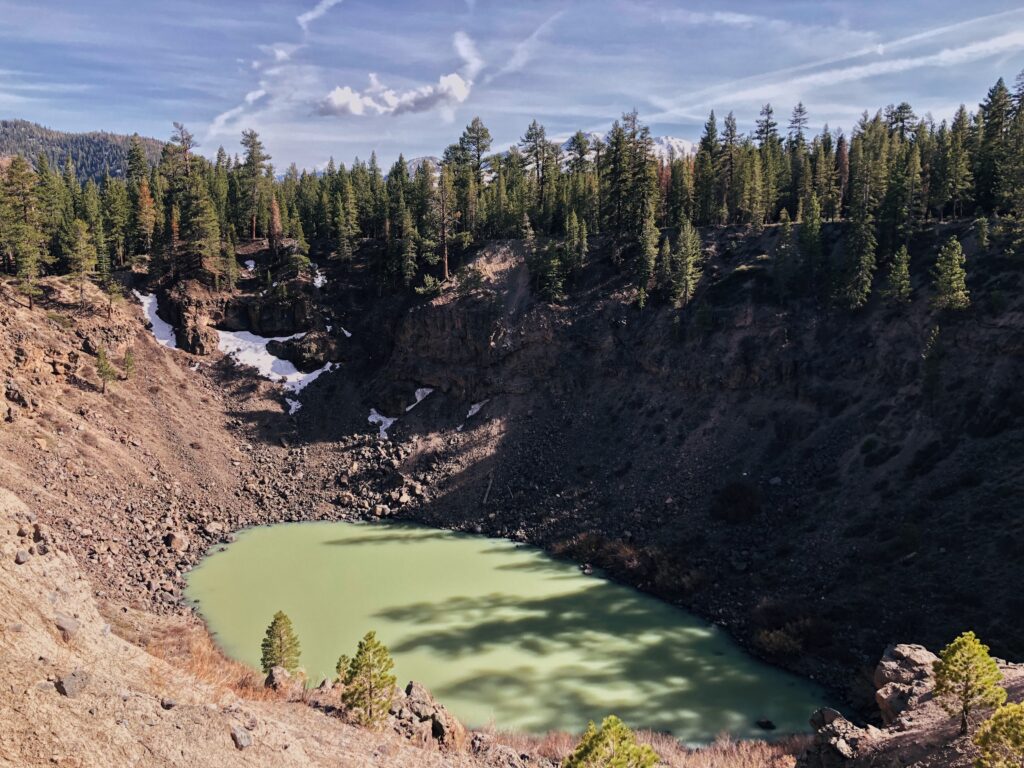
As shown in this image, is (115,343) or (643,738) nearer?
(643,738)

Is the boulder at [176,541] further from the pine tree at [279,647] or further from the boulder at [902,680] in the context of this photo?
the boulder at [902,680]

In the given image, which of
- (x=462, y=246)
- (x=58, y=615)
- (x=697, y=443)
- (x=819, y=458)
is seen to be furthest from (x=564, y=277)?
(x=58, y=615)

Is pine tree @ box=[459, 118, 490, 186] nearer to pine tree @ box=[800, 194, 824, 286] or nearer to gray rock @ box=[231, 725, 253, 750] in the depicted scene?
pine tree @ box=[800, 194, 824, 286]

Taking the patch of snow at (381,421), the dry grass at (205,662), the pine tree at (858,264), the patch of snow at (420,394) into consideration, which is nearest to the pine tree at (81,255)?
the patch of snow at (381,421)

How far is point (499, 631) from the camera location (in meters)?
32.7

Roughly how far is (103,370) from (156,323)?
1414 cm

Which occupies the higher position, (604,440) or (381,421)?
(381,421)

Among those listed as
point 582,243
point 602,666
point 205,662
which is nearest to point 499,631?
point 602,666

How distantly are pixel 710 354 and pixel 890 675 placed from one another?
29507mm

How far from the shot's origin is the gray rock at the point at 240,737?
1459cm

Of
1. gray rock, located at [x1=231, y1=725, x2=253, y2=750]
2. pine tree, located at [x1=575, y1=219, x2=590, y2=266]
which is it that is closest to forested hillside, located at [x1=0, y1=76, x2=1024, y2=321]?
pine tree, located at [x1=575, y1=219, x2=590, y2=266]

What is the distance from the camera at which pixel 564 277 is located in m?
59.9

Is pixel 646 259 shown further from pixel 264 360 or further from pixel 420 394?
pixel 264 360

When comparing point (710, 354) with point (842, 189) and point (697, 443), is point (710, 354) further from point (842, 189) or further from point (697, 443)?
point (842, 189)
